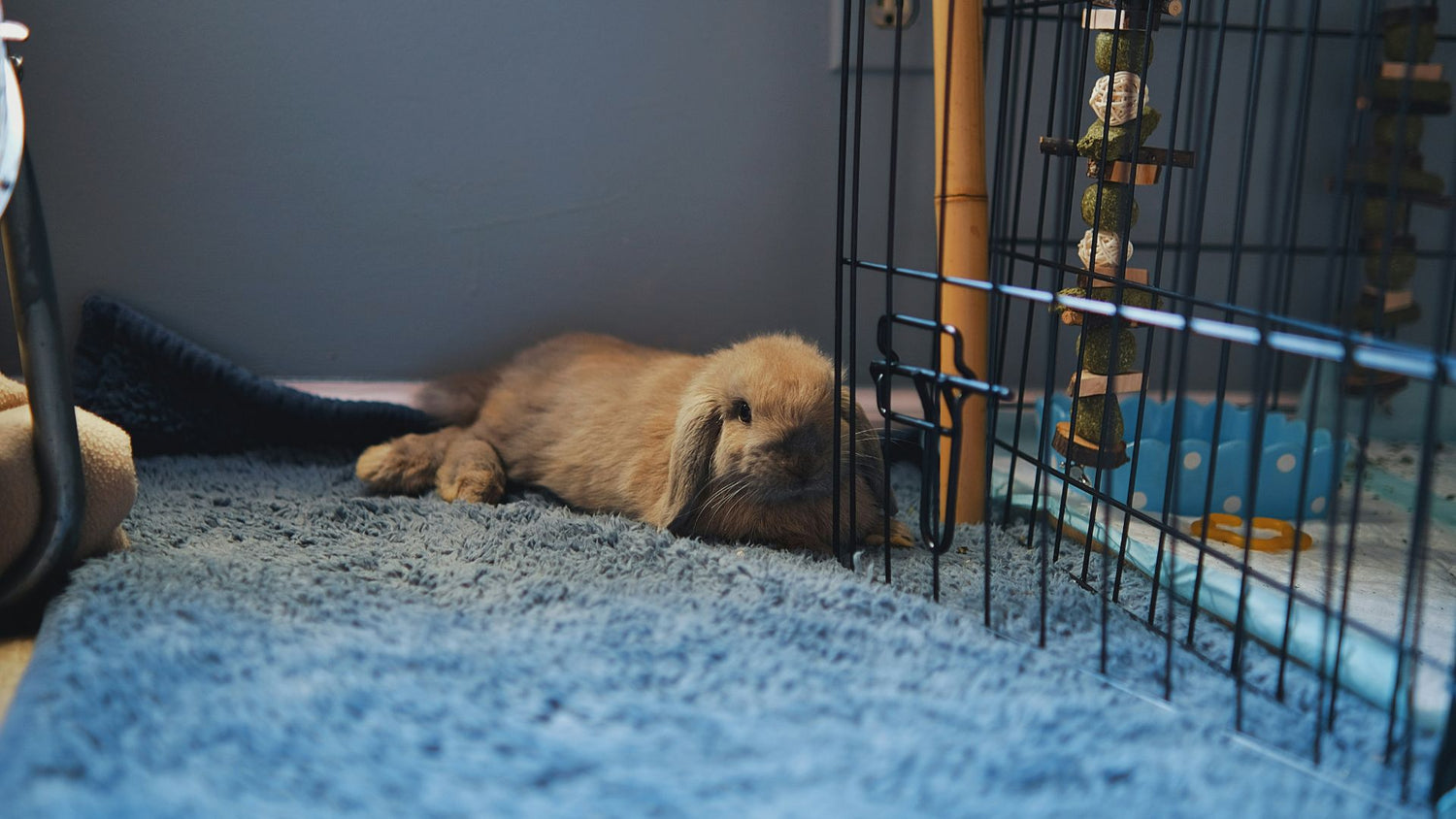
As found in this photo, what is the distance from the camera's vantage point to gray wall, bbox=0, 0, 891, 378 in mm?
2012

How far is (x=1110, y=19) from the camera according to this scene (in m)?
1.47

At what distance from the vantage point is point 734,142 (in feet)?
7.14

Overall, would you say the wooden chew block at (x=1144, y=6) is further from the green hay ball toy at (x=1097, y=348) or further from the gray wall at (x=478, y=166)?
the gray wall at (x=478, y=166)

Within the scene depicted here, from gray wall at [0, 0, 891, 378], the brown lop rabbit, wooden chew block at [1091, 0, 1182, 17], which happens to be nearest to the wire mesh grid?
wooden chew block at [1091, 0, 1182, 17]

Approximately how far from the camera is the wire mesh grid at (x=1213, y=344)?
111 cm

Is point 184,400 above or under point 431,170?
under

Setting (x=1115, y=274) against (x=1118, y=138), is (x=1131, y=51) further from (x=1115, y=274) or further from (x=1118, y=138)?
(x=1115, y=274)

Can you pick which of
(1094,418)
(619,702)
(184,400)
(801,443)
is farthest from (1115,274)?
(184,400)

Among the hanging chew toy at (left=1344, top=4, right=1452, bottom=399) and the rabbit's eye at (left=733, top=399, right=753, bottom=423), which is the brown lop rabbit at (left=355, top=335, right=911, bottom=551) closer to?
the rabbit's eye at (left=733, top=399, right=753, bottom=423)

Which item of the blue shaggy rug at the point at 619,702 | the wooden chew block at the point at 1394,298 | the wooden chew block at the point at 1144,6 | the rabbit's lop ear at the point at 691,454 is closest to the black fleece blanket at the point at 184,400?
the blue shaggy rug at the point at 619,702

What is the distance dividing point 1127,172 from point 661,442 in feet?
2.82

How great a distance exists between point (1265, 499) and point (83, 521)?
1904 millimetres

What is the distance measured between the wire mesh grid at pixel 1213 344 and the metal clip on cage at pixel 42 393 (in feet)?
3.38

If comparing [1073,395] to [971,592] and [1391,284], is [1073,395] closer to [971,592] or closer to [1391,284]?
[971,592]
